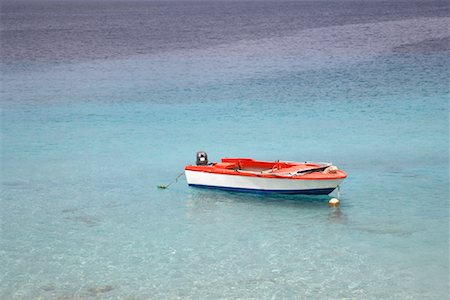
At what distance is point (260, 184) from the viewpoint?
26.7 metres

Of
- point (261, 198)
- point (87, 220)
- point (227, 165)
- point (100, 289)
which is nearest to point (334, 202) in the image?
point (261, 198)

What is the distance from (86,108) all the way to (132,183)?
56.1 ft

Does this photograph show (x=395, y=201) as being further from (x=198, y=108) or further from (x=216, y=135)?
(x=198, y=108)

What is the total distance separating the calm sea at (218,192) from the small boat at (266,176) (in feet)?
1.38

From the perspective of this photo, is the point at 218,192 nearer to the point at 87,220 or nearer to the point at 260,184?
the point at 260,184

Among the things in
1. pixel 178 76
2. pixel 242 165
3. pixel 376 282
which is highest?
pixel 178 76

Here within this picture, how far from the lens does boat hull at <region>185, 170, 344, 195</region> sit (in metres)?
26.0

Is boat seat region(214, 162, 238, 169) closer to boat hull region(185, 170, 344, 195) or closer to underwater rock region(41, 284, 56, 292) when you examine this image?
boat hull region(185, 170, 344, 195)

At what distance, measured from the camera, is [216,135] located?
37.4 m

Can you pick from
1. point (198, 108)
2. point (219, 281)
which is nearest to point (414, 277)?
point (219, 281)

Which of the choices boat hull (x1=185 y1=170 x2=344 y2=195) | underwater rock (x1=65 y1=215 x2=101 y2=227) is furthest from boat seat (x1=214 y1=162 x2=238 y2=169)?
underwater rock (x1=65 y1=215 x2=101 y2=227)

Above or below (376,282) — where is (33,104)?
above

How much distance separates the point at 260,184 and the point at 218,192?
1674 mm

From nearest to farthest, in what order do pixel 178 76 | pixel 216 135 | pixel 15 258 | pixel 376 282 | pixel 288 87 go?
pixel 376 282 < pixel 15 258 < pixel 216 135 < pixel 288 87 < pixel 178 76
